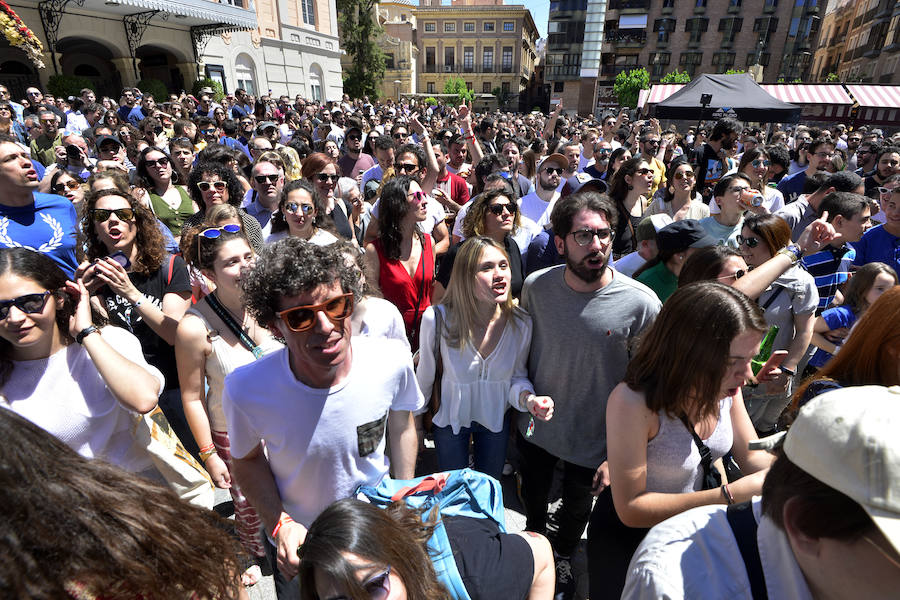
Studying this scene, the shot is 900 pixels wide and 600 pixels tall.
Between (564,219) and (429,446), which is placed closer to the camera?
(564,219)

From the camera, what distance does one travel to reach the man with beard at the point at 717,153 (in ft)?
22.6

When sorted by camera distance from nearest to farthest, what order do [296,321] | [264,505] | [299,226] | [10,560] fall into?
[10,560]
[296,321]
[264,505]
[299,226]

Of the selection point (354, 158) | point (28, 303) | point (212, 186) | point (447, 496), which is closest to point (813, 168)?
point (354, 158)

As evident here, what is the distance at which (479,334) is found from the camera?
250cm

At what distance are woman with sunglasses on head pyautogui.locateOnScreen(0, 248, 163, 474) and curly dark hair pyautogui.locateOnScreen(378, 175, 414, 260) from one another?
5.88 feet

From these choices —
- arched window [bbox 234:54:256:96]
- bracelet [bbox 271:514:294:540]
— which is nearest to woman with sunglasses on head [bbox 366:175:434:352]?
bracelet [bbox 271:514:294:540]

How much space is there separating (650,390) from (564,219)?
3.81 feet

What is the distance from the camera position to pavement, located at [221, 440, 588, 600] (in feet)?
8.43

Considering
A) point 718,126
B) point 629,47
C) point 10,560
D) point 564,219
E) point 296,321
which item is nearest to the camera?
point 10,560

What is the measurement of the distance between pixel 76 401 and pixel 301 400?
1007 millimetres

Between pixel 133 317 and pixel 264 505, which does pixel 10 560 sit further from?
pixel 133 317

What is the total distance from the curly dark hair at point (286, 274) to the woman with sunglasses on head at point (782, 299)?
8.46 feet

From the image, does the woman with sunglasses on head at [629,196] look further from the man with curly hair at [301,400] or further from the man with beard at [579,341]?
the man with curly hair at [301,400]

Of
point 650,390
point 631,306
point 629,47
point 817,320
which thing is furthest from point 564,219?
point 629,47
